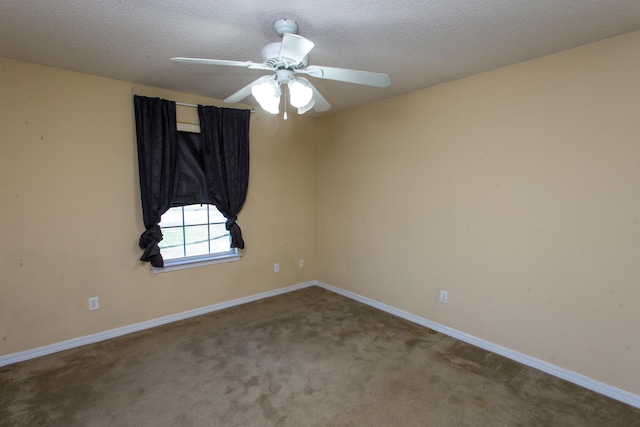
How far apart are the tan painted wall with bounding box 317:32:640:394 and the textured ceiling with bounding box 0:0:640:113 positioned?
315 mm

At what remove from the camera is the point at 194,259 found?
11.5 ft

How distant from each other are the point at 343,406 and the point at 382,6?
2.44 m

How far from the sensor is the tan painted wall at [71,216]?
2.53 meters

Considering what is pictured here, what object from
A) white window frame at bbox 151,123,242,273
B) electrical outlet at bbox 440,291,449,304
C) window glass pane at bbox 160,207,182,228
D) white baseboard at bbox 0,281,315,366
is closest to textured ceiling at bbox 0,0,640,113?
white window frame at bbox 151,123,242,273

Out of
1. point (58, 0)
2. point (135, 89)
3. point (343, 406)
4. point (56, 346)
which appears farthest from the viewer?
point (135, 89)

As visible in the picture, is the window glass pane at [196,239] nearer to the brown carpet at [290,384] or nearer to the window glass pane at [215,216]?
the window glass pane at [215,216]

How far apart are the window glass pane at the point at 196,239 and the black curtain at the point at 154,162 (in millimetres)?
391

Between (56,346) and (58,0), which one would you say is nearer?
(58,0)

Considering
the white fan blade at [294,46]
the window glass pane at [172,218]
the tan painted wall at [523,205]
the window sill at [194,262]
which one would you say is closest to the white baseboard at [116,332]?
the window sill at [194,262]

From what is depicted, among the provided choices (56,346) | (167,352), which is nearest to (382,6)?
(167,352)

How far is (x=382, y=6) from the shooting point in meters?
1.74

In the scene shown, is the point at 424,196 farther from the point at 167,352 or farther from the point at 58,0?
the point at 58,0

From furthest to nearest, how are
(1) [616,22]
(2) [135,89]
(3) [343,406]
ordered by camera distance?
1. (2) [135,89]
2. (3) [343,406]
3. (1) [616,22]

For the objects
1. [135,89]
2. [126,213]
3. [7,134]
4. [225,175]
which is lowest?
[126,213]
